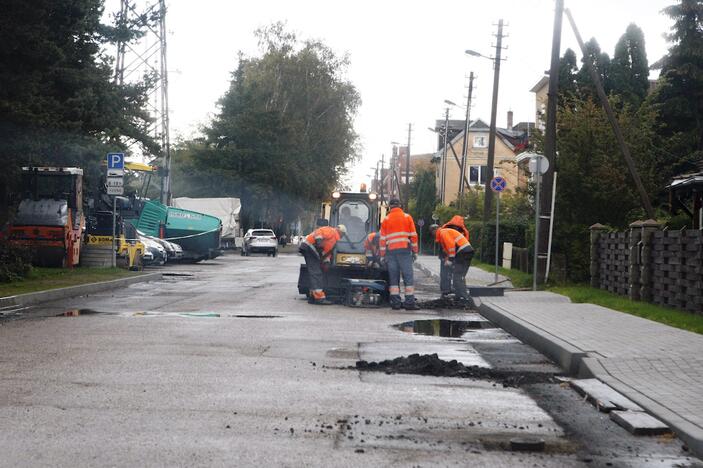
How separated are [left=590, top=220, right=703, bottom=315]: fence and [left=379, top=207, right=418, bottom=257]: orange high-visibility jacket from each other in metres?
4.20

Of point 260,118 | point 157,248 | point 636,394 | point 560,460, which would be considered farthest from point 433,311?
point 260,118

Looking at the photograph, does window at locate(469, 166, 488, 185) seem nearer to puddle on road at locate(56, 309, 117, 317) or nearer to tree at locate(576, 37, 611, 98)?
tree at locate(576, 37, 611, 98)

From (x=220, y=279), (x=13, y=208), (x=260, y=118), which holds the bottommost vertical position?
(x=220, y=279)

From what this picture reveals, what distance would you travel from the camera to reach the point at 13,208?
27.2 metres

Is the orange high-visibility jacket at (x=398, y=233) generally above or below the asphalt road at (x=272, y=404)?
above

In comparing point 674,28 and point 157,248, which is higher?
point 674,28

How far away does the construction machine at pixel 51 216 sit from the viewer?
27.4 meters

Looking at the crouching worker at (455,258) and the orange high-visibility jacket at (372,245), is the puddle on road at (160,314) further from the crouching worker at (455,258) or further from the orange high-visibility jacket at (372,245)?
the crouching worker at (455,258)

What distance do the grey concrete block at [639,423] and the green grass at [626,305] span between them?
20.1 ft

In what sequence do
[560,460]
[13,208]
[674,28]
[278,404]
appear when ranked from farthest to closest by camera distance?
1. [674,28]
2. [13,208]
3. [278,404]
4. [560,460]

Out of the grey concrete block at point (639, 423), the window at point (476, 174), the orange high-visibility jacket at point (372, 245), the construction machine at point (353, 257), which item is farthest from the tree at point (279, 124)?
the grey concrete block at point (639, 423)

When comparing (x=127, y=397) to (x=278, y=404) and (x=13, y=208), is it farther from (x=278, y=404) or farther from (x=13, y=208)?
(x=13, y=208)

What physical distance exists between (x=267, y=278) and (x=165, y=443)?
2300cm

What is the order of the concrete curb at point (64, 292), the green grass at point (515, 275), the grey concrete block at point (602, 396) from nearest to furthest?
the grey concrete block at point (602, 396)
the concrete curb at point (64, 292)
the green grass at point (515, 275)
